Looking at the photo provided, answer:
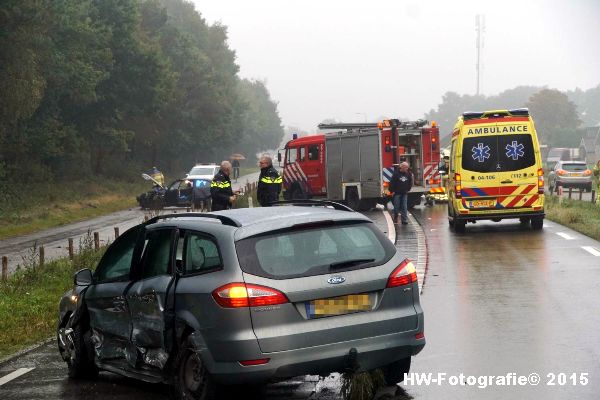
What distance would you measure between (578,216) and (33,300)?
1518 cm

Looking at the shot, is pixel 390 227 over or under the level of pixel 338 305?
under

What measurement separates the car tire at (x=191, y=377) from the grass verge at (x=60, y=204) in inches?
1058

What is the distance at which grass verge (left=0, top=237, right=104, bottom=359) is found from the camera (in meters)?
12.0

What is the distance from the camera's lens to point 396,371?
770cm

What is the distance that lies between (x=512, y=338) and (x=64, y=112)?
49.9 metres

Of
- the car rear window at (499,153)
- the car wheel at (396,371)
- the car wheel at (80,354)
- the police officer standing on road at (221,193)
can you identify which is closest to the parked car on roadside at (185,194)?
the car rear window at (499,153)

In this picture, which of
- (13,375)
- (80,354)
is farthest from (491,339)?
(13,375)

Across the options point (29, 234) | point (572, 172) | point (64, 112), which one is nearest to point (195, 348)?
point (29, 234)

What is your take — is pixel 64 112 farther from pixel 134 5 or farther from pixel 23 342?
pixel 23 342

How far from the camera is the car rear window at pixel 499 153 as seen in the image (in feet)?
72.8

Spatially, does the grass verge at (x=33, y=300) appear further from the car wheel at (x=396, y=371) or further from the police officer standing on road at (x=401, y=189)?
the police officer standing on road at (x=401, y=189)

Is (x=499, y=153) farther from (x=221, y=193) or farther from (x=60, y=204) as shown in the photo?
(x=60, y=204)

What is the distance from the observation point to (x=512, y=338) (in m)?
9.41

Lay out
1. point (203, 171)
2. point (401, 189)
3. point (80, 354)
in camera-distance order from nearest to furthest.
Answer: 1. point (80, 354)
2. point (401, 189)
3. point (203, 171)
